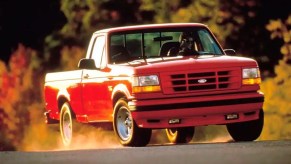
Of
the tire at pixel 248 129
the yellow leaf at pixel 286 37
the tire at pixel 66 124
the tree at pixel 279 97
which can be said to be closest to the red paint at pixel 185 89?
the tire at pixel 248 129

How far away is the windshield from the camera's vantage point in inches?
738

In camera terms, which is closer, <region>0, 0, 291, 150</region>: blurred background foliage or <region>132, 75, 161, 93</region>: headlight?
<region>132, 75, 161, 93</region>: headlight

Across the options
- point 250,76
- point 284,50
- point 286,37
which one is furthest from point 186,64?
point 284,50

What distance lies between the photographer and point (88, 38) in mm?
37062

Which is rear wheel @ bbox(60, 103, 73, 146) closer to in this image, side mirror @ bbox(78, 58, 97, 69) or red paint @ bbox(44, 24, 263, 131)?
side mirror @ bbox(78, 58, 97, 69)

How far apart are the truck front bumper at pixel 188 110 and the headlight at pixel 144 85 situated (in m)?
0.18

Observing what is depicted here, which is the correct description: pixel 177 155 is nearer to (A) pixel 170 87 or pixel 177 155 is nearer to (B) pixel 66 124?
(A) pixel 170 87

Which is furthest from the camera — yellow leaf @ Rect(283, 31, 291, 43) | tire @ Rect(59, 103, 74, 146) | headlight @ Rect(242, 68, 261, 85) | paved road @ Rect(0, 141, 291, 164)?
yellow leaf @ Rect(283, 31, 291, 43)

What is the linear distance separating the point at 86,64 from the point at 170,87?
2.14 m

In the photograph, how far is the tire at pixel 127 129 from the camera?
1731cm

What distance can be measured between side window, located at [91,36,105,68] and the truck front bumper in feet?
6.71

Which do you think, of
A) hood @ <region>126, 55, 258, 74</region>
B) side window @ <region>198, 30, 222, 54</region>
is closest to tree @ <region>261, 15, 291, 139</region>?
Answer: side window @ <region>198, 30, 222, 54</region>

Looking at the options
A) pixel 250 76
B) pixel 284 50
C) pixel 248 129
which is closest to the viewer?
pixel 250 76

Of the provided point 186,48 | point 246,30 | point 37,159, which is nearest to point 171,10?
point 246,30
